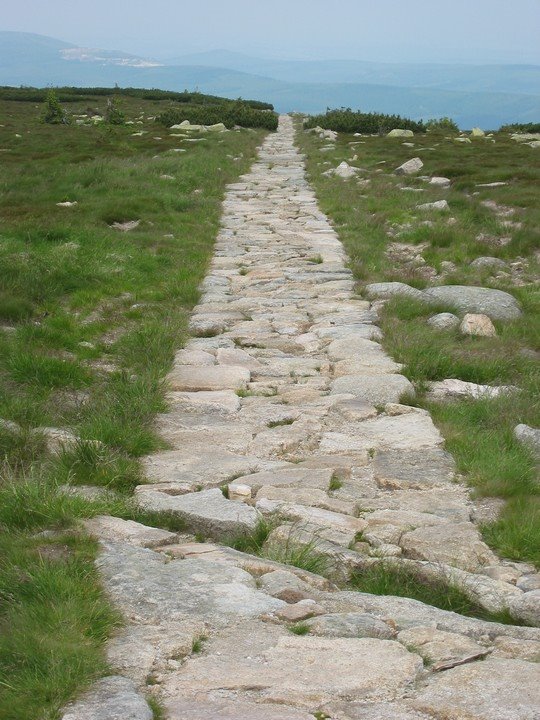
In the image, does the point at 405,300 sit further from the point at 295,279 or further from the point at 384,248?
the point at 384,248

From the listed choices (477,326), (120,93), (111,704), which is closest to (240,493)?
(111,704)

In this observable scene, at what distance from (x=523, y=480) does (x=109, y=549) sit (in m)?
2.39

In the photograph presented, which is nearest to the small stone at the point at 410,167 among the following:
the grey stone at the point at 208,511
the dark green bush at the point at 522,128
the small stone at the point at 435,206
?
the small stone at the point at 435,206

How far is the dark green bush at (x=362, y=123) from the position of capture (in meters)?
37.2

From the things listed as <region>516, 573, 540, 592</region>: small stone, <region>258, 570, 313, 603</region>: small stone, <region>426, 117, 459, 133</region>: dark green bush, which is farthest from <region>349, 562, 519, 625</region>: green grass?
<region>426, 117, 459, 133</region>: dark green bush

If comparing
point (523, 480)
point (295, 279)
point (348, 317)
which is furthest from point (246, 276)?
point (523, 480)

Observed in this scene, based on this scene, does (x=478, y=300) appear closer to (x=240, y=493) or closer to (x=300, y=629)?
(x=240, y=493)

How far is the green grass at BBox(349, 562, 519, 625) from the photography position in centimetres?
364

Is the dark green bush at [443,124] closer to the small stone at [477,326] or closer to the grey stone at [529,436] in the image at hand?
the small stone at [477,326]

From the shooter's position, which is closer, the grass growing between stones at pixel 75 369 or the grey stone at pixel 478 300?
the grass growing between stones at pixel 75 369

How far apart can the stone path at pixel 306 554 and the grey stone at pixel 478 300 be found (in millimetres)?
1328

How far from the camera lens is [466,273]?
1078cm

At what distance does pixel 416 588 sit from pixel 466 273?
757 centimetres

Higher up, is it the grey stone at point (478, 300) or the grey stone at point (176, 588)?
the grey stone at point (478, 300)
